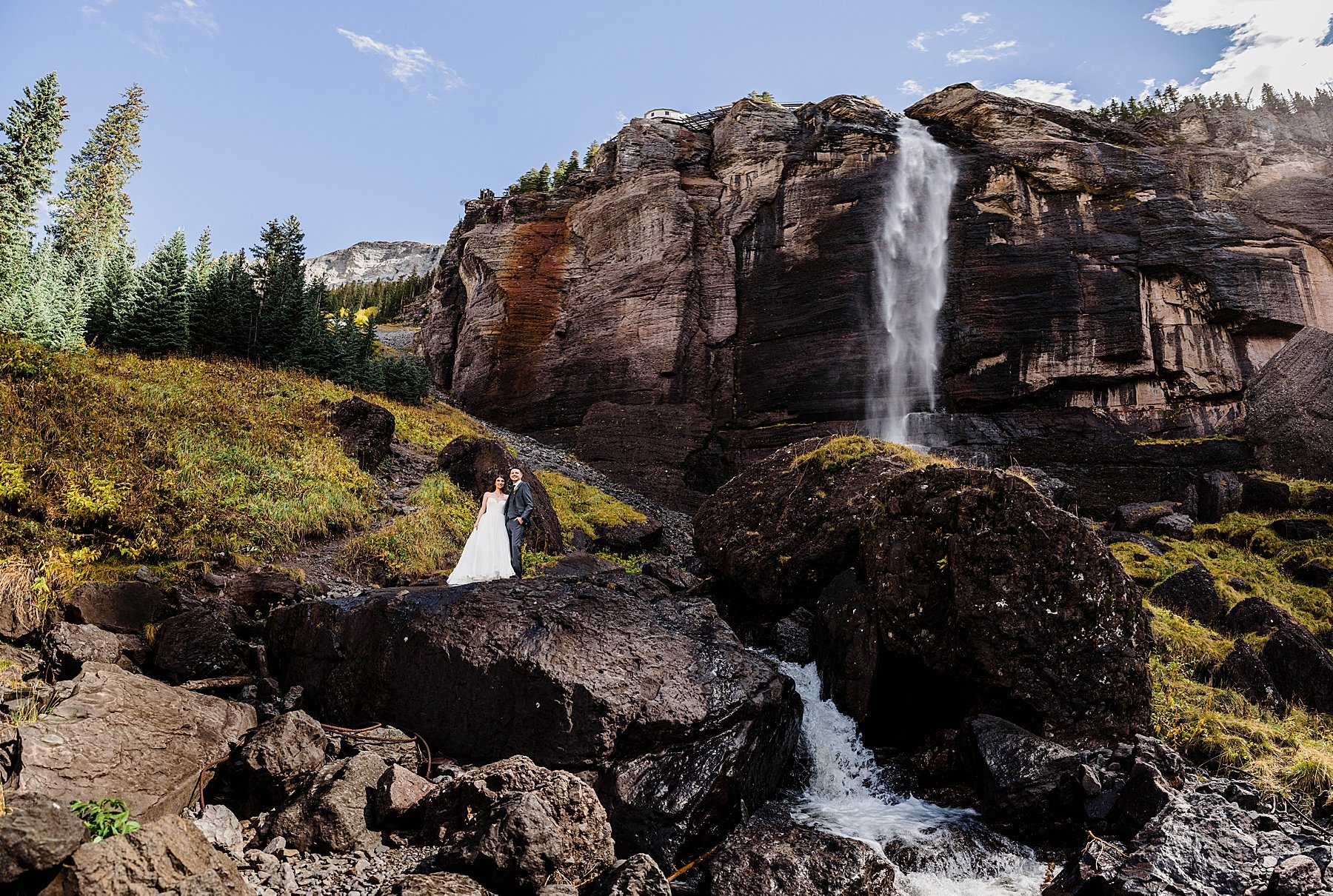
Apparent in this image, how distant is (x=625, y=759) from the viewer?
801 centimetres

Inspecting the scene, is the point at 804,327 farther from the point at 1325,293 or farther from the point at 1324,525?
the point at 1325,293

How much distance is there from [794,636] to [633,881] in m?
7.24

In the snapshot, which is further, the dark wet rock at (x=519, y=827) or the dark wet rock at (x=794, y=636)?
the dark wet rock at (x=794, y=636)

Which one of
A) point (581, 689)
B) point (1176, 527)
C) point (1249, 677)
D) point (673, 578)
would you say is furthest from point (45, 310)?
point (1176, 527)

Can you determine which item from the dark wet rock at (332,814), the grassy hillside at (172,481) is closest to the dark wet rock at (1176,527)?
the grassy hillside at (172,481)

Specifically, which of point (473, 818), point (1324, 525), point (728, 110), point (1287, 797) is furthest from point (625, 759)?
point (728, 110)

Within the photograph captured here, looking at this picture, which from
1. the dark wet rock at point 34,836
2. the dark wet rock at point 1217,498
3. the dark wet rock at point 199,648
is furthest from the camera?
the dark wet rock at point 1217,498

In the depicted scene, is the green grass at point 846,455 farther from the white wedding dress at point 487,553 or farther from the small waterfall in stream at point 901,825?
the white wedding dress at point 487,553

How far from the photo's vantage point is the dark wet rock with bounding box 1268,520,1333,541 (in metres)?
23.8

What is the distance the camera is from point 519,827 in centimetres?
626

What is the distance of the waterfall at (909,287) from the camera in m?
34.2

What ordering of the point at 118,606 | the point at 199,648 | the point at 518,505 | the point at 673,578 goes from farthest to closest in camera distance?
the point at 673,578 → the point at 518,505 → the point at 118,606 → the point at 199,648

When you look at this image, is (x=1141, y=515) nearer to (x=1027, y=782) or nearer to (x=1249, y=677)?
(x=1249, y=677)

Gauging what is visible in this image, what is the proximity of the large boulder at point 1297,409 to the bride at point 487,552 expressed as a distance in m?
33.5
